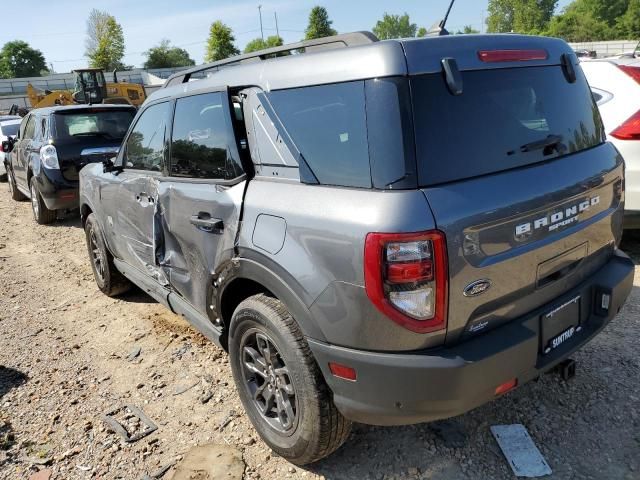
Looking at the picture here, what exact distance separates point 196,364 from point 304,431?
4.95ft

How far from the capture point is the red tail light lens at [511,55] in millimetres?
2168

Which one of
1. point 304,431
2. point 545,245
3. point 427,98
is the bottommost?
point 304,431

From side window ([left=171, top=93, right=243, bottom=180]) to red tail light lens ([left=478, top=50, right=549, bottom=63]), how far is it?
125 cm

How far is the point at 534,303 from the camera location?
224cm

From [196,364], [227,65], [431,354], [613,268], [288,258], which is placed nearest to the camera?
[431,354]

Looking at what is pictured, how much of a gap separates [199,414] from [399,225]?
6.35 feet

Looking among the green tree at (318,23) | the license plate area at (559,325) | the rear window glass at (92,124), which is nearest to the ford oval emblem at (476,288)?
the license plate area at (559,325)

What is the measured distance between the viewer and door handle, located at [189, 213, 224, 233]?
2.66 m

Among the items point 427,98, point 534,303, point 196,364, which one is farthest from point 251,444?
point 427,98

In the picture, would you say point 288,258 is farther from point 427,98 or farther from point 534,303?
point 534,303

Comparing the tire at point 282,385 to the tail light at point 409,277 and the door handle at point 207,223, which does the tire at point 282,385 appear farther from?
the tail light at point 409,277

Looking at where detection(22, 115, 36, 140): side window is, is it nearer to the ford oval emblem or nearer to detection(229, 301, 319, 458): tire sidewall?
detection(229, 301, 319, 458): tire sidewall

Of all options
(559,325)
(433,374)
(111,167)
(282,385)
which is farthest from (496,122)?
(111,167)

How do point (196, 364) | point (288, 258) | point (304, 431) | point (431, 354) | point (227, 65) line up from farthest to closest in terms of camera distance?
1. point (196, 364)
2. point (227, 65)
3. point (304, 431)
4. point (288, 258)
5. point (431, 354)
